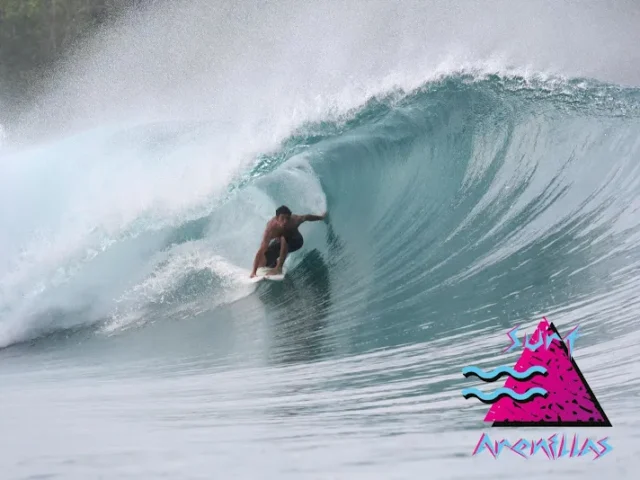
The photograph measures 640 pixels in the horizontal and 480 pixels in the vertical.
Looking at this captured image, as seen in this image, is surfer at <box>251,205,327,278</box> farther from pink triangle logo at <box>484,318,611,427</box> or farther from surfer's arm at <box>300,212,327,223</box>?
pink triangle logo at <box>484,318,611,427</box>

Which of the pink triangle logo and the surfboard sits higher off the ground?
the surfboard

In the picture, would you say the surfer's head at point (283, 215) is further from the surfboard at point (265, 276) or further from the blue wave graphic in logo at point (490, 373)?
the blue wave graphic in logo at point (490, 373)

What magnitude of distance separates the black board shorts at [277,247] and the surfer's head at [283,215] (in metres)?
0.15

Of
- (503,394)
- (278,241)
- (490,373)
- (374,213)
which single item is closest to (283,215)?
(278,241)

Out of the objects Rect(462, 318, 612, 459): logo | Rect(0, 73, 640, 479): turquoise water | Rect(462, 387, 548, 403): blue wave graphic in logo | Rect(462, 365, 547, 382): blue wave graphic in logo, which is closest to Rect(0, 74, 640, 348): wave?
Rect(0, 73, 640, 479): turquoise water

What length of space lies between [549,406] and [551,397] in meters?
0.04

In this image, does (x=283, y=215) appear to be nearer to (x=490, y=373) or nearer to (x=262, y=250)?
(x=262, y=250)

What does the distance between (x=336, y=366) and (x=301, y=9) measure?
13245 mm

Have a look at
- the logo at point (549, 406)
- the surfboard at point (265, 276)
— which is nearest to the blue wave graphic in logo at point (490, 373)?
the logo at point (549, 406)

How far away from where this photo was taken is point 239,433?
4.54m

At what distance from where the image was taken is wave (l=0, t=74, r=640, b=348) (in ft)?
22.1

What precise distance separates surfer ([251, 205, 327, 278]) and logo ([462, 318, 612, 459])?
3676 mm

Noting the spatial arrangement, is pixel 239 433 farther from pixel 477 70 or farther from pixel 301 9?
pixel 301 9

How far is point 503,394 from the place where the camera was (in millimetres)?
4387
